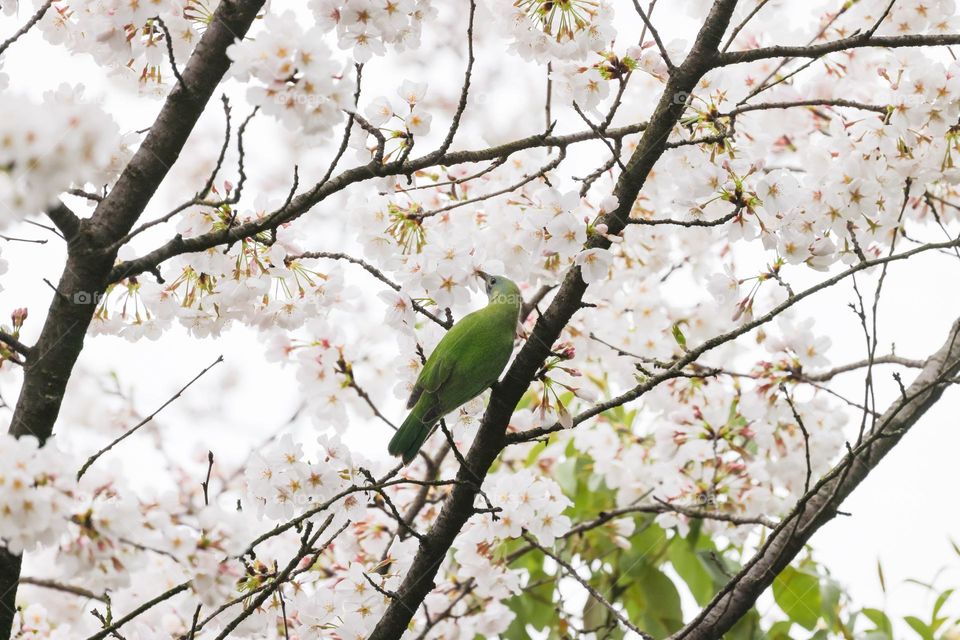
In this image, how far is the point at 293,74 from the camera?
5.70ft

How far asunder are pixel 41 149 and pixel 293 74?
1.73 feet

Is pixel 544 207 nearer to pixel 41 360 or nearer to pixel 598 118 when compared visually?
pixel 598 118

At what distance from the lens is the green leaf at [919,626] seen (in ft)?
10.8

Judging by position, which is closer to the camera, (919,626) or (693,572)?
(919,626)

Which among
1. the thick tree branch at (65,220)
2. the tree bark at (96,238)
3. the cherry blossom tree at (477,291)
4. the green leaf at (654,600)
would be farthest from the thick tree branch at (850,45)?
the green leaf at (654,600)

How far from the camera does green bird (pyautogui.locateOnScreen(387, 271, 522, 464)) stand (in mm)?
2533

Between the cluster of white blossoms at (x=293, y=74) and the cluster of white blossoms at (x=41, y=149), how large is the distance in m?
0.33

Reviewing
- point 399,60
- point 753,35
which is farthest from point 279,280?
point 399,60

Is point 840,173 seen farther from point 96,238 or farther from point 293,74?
point 96,238

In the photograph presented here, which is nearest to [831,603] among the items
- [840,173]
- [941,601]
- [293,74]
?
[941,601]

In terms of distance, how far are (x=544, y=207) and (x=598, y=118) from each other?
707 mm

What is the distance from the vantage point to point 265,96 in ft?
5.81
